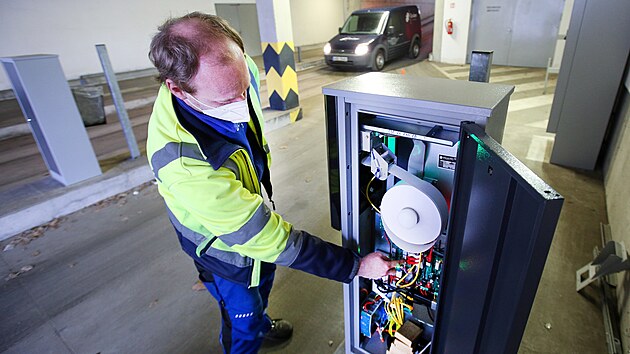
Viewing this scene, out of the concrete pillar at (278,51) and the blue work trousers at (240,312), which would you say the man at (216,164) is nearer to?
the blue work trousers at (240,312)

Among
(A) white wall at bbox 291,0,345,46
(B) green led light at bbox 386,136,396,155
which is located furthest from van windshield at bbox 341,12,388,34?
(B) green led light at bbox 386,136,396,155

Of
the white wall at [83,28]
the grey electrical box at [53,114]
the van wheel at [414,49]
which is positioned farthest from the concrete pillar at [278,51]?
the van wheel at [414,49]

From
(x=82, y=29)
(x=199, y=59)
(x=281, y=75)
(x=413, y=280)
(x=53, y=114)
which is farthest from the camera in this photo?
(x=82, y=29)

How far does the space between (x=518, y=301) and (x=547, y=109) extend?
580 cm

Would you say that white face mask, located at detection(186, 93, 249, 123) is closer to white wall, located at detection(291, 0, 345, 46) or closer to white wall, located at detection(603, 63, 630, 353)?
white wall, located at detection(603, 63, 630, 353)

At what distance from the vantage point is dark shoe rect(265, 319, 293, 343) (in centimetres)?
183

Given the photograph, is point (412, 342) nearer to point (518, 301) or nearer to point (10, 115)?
point (518, 301)

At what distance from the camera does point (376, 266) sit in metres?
1.23

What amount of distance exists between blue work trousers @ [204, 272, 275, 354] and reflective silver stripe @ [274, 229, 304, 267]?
0.32 m

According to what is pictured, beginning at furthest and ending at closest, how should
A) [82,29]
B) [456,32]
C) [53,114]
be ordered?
[456,32] → [82,29] → [53,114]

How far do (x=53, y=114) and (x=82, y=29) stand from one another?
6041 mm

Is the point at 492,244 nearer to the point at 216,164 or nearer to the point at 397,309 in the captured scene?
the point at 216,164

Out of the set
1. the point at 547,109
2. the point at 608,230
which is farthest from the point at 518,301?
the point at 547,109

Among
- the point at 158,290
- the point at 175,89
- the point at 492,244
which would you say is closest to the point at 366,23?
the point at 158,290
